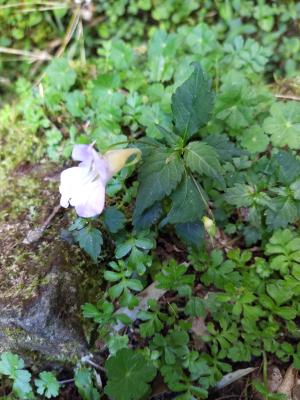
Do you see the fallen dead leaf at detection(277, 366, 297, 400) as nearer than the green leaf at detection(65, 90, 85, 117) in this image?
Yes

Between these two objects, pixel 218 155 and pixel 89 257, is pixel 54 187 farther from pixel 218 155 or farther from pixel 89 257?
pixel 218 155

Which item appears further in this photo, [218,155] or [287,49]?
[287,49]

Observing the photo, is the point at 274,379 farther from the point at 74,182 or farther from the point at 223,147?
the point at 74,182

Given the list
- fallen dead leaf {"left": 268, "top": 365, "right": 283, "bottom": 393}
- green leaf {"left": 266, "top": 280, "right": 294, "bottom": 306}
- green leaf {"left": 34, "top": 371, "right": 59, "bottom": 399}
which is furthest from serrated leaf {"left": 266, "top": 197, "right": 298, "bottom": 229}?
green leaf {"left": 34, "top": 371, "right": 59, "bottom": 399}

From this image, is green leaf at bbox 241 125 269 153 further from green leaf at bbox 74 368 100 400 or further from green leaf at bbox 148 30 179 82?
green leaf at bbox 74 368 100 400

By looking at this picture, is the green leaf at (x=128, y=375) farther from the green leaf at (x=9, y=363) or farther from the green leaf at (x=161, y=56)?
the green leaf at (x=161, y=56)

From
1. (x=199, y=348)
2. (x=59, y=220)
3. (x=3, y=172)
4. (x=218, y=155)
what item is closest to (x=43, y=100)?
(x=3, y=172)

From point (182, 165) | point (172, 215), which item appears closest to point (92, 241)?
point (172, 215)
